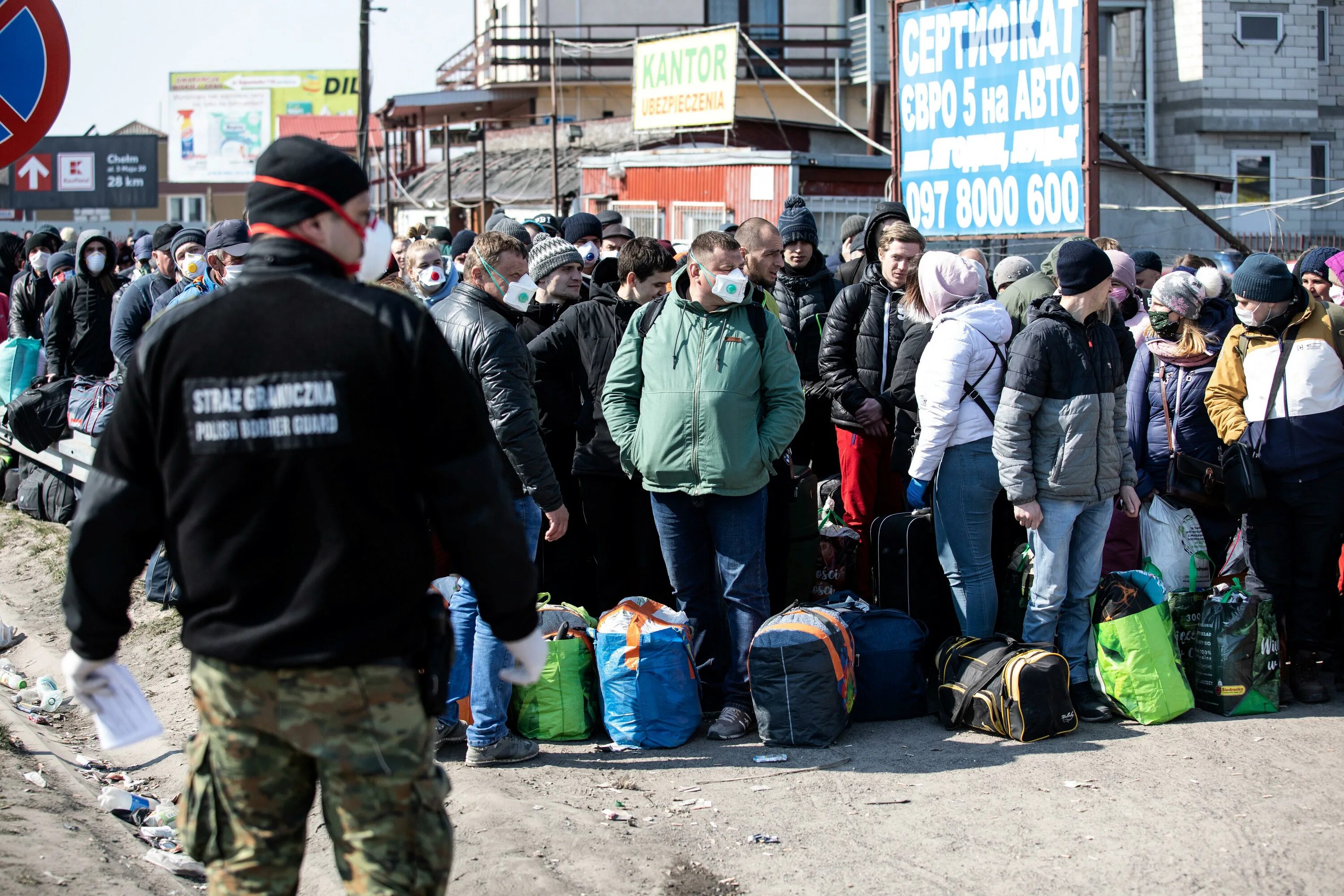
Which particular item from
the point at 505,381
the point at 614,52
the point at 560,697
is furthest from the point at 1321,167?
the point at 505,381

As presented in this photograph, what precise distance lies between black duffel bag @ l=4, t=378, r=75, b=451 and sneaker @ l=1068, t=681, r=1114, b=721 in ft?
24.7

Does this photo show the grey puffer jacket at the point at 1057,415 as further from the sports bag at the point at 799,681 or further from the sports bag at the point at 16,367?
the sports bag at the point at 16,367

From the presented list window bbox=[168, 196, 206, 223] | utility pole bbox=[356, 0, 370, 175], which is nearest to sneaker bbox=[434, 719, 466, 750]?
utility pole bbox=[356, 0, 370, 175]

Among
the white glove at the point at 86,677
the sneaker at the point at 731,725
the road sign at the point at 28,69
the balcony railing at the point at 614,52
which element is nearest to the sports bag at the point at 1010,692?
the sneaker at the point at 731,725

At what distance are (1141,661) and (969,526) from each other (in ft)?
3.12

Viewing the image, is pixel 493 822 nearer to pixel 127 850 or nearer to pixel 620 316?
pixel 127 850

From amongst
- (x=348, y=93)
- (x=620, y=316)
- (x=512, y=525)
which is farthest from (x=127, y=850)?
(x=348, y=93)

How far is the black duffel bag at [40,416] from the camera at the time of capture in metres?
9.77

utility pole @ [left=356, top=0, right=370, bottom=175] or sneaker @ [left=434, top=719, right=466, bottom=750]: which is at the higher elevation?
utility pole @ [left=356, top=0, right=370, bottom=175]

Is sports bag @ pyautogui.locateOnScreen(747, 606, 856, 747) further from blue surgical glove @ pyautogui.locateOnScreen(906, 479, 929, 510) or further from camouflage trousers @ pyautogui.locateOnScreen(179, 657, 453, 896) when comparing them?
camouflage trousers @ pyautogui.locateOnScreen(179, 657, 453, 896)

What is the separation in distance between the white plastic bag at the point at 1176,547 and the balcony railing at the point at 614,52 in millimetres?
31663

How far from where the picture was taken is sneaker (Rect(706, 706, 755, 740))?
5.84 meters

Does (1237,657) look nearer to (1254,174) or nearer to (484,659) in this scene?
(484,659)

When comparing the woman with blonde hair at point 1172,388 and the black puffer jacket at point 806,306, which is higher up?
the black puffer jacket at point 806,306
